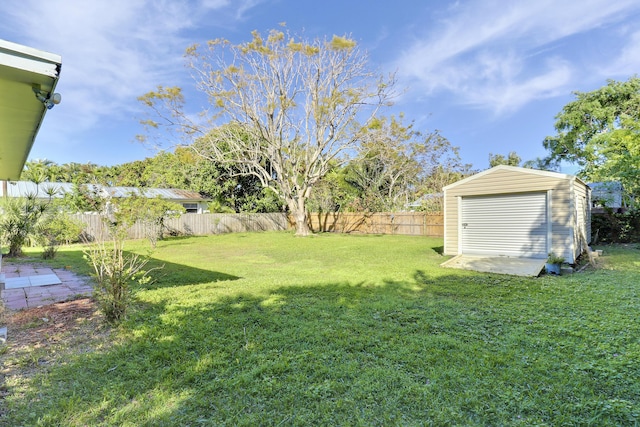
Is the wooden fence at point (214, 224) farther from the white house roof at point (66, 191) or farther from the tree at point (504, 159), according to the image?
the tree at point (504, 159)

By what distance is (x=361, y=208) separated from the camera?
20.1 meters

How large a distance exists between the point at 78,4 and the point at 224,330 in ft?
21.9

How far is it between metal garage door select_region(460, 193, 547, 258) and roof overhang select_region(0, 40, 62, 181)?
9.61 meters

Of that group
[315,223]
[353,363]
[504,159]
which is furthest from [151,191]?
[504,159]

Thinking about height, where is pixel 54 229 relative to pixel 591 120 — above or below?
below

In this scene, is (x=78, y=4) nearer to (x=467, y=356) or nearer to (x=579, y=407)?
(x=467, y=356)

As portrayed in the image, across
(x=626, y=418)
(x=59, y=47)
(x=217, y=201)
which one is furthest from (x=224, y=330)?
(x=217, y=201)

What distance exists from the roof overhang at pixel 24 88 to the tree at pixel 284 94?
13.7 m

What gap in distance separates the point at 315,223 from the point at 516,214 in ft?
Answer: 47.8

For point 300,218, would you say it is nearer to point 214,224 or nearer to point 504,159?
point 214,224

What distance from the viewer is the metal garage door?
27.1 ft

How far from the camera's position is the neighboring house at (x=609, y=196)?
41.3ft

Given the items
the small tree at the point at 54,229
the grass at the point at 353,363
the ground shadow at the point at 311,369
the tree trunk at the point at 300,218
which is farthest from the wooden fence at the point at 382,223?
the small tree at the point at 54,229

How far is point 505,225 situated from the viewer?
28.7 ft
